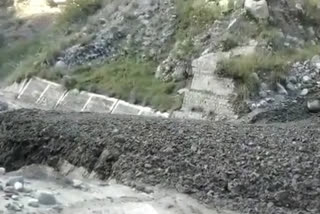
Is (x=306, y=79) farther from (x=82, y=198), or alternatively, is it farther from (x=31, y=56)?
(x=31, y=56)

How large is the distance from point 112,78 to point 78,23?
215 inches

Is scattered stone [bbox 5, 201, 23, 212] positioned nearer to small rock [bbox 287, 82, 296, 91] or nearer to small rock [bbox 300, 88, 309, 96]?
small rock [bbox 300, 88, 309, 96]

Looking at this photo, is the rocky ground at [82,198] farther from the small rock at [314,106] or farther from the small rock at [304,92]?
the small rock at [304,92]

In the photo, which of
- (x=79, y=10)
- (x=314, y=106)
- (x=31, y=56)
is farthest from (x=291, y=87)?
(x=31, y=56)

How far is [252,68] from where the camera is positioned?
1459 centimetres

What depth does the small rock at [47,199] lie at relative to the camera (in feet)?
23.5

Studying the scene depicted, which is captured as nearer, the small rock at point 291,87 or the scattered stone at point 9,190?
the scattered stone at point 9,190

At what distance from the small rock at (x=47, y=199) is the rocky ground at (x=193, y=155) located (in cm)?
122

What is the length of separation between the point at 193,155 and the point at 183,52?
852 cm

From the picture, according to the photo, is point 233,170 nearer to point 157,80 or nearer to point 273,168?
point 273,168

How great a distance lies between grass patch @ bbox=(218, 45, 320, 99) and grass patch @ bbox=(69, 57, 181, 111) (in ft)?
4.88

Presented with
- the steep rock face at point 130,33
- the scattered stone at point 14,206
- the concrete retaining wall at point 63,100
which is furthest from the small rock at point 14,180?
the steep rock face at point 130,33

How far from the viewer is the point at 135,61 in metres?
18.4

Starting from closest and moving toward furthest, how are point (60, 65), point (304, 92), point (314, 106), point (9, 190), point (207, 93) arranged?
1. point (9, 190)
2. point (314, 106)
3. point (304, 92)
4. point (207, 93)
5. point (60, 65)
